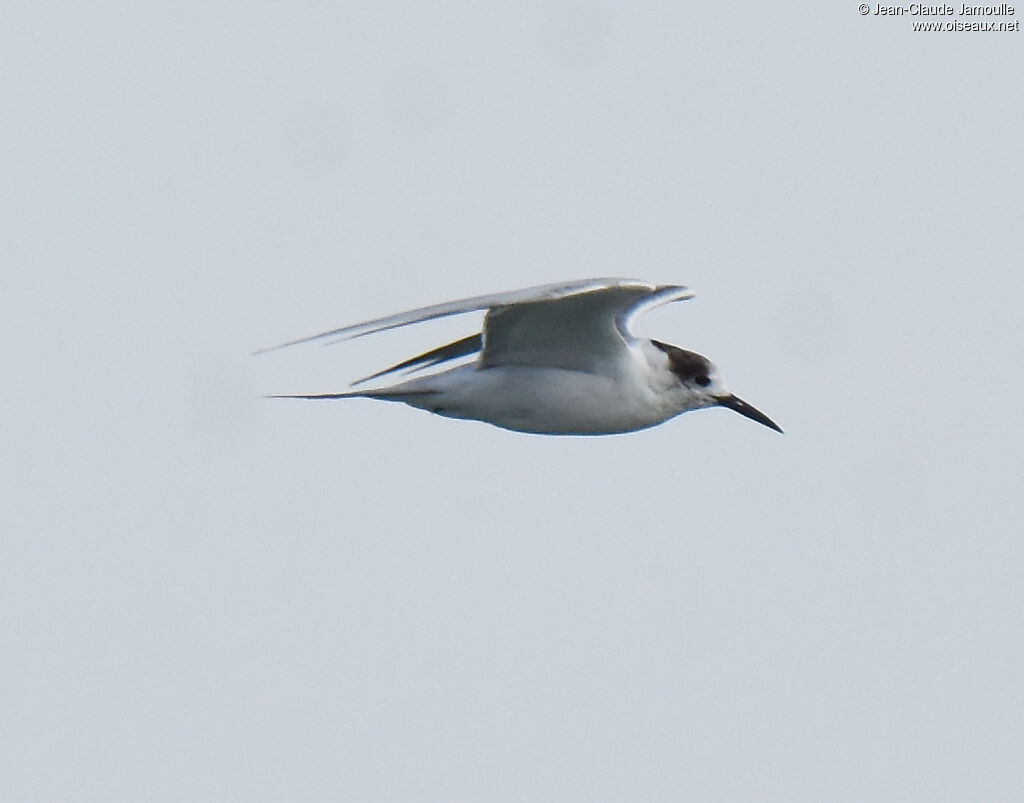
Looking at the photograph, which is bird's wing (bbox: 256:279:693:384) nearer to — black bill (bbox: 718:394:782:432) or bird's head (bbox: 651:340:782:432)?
bird's head (bbox: 651:340:782:432)

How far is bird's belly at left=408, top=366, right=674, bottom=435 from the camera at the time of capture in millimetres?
14133

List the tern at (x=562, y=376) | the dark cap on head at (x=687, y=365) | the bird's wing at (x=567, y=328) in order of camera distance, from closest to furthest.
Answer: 1. the bird's wing at (x=567, y=328)
2. the tern at (x=562, y=376)
3. the dark cap on head at (x=687, y=365)

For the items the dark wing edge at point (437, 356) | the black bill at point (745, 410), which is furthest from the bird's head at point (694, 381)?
the dark wing edge at point (437, 356)

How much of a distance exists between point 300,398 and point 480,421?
4.30ft

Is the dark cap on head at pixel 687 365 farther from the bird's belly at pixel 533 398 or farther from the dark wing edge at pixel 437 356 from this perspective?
the dark wing edge at pixel 437 356

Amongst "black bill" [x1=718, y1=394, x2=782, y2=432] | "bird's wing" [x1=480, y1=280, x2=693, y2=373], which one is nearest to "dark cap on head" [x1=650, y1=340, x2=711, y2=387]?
"black bill" [x1=718, y1=394, x2=782, y2=432]

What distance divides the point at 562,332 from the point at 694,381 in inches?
64.3

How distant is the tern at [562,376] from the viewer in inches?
541

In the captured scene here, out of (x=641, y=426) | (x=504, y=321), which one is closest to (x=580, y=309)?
(x=504, y=321)

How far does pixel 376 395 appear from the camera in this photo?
14.1 metres

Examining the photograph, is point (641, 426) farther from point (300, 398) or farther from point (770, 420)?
point (300, 398)

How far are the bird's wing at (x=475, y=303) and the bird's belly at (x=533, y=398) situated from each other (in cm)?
152

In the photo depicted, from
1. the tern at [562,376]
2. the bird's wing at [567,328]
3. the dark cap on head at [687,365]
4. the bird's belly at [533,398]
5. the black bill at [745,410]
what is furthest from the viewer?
the black bill at [745,410]

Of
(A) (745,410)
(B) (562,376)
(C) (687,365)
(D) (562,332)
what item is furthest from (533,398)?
(A) (745,410)
